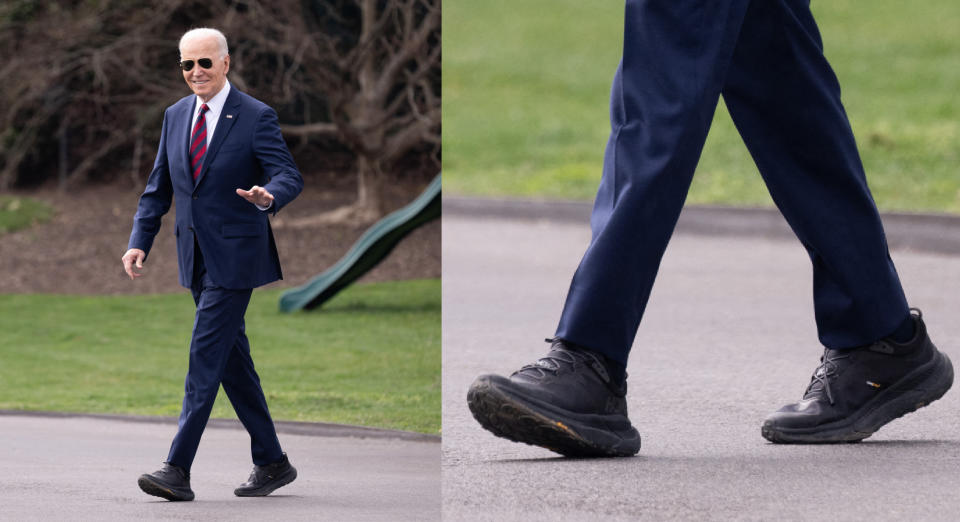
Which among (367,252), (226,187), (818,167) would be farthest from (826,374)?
(367,252)

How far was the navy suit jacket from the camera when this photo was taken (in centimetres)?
354

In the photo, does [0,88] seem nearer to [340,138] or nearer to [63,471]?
[340,138]

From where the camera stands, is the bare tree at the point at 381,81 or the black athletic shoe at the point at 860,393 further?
the bare tree at the point at 381,81

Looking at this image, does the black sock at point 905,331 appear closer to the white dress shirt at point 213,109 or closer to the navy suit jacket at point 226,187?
the navy suit jacket at point 226,187

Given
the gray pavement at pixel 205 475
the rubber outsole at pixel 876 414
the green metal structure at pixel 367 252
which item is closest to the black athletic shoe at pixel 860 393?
the rubber outsole at pixel 876 414

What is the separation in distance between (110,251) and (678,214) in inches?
248

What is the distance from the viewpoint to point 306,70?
748 cm

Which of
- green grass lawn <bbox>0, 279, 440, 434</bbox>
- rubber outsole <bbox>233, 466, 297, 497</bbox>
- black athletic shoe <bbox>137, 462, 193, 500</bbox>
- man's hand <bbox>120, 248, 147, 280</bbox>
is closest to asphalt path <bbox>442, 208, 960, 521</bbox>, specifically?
green grass lawn <bbox>0, 279, 440, 434</bbox>

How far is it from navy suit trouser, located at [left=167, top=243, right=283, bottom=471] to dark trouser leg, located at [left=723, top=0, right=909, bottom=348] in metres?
1.28

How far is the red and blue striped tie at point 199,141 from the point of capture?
139 inches

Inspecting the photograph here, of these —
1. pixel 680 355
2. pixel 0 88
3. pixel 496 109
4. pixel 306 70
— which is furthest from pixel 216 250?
pixel 496 109

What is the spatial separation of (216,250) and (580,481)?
1043mm

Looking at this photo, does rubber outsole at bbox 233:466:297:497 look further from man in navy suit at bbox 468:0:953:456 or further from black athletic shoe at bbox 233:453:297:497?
man in navy suit at bbox 468:0:953:456

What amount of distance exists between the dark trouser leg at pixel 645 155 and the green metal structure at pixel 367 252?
6220 mm
